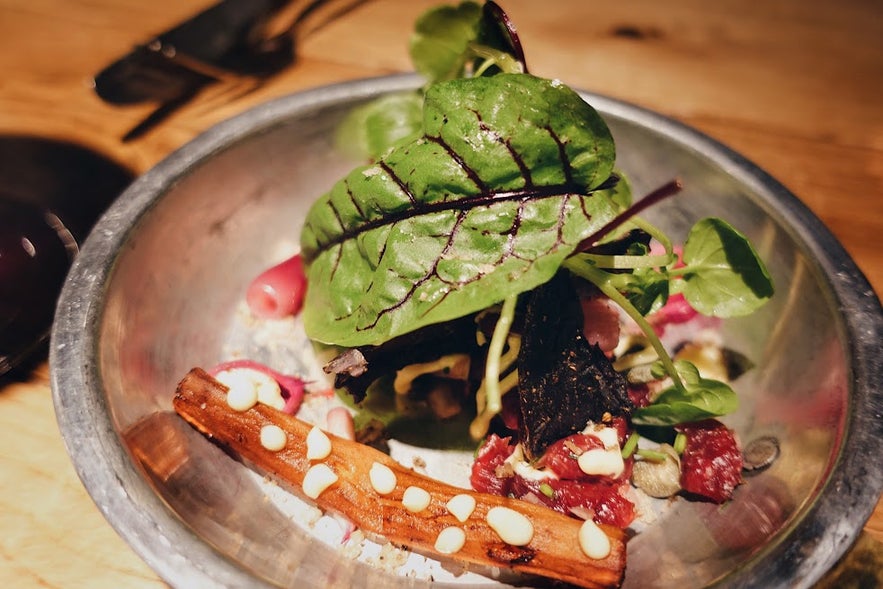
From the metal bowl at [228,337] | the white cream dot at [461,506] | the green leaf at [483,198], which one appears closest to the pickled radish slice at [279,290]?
the metal bowl at [228,337]

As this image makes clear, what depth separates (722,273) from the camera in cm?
83

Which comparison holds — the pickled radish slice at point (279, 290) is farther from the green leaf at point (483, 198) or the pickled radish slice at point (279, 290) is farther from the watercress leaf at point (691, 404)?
the watercress leaf at point (691, 404)

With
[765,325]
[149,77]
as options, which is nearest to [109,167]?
[149,77]

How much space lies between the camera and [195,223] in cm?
101

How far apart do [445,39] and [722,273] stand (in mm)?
530

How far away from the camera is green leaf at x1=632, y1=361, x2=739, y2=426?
79cm

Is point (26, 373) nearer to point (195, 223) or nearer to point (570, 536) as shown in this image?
point (195, 223)

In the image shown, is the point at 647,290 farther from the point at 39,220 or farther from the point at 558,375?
the point at 39,220

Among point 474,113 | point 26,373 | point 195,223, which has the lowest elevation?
point 26,373

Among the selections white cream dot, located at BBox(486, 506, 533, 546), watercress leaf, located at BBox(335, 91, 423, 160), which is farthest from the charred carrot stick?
watercress leaf, located at BBox(335, 91, 423, 160)

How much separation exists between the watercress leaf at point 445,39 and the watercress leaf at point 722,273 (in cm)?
43

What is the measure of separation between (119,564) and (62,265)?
564 millimetres

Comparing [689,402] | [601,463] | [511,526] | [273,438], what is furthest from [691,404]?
[273,438]

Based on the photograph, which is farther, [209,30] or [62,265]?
[209,30]
